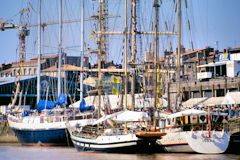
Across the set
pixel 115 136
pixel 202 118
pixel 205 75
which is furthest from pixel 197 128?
pixel 205 75

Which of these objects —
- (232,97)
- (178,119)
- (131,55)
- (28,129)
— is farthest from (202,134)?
(28,129)

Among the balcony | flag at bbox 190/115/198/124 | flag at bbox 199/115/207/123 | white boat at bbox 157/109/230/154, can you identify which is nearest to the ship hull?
white boat at bbox 157/109/230/154

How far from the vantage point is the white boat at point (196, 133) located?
54.6 metres

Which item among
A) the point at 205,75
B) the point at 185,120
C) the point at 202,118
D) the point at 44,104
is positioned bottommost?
the point at 185,120

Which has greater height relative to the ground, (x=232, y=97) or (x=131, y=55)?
(x=131, y=55)

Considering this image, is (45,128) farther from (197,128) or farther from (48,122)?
(197,128)

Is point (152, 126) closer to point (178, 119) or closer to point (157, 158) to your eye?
point (178, 119)

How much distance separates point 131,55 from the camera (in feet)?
251

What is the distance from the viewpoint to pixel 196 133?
55.0 meters

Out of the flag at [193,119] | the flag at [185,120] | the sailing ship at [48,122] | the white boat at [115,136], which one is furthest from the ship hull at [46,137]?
the flag at [193,119]

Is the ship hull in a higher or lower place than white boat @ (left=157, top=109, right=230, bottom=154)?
lower

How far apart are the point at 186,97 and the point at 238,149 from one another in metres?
34.9

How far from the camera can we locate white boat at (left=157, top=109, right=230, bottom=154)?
5462cm

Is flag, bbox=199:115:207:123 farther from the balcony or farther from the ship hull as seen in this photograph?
the balcony
